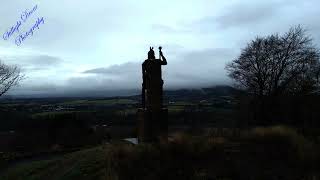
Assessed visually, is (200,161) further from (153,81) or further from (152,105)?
(153,81)

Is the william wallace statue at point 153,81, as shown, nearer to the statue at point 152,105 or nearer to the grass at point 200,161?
the statue at point 152,105

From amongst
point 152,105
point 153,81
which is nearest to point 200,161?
point 152,105

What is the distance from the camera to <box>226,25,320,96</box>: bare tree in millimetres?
38750

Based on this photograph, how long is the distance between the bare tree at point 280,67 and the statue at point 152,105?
21217mm

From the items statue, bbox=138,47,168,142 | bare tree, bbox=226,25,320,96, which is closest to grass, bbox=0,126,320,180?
statue, bbox=138,47,168,142

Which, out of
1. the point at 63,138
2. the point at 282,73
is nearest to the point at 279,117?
the point at 282,73

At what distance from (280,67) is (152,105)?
2233 centimetres

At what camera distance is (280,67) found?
128 ft

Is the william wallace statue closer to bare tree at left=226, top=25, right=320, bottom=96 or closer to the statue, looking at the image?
the statue

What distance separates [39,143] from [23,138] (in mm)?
2390

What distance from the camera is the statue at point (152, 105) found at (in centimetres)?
1909

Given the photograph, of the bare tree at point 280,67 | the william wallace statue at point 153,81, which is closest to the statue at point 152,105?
the william wallace statue at point 153,81

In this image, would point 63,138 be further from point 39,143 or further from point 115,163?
point 115,163

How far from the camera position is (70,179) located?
15.3 meters
